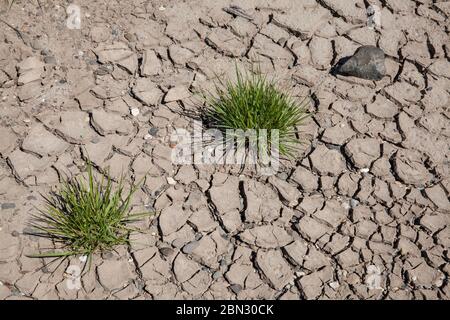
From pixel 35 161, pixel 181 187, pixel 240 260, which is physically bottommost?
pixel 240 260

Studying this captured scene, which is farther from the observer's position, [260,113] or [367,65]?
[367,65]

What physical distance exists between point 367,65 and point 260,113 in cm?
87

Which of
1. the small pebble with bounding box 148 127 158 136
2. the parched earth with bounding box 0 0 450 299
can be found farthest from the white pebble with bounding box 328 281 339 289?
the small pebble with bounding box 148 127 158 136

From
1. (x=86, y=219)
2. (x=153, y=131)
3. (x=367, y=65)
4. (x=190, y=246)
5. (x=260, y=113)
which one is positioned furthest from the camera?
(x=367, y=65)

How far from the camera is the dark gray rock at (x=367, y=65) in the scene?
3.24 m

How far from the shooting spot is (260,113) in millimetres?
2904

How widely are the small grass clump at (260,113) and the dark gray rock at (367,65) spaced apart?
18.4 inches

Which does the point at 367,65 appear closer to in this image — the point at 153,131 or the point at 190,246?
the point at 153,131

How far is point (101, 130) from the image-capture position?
10.0ft

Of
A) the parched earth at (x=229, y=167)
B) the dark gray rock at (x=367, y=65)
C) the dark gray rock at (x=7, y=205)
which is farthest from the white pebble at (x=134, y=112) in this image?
the dark gray rock at (x=367, y=65)

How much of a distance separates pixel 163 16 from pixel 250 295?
208 cm

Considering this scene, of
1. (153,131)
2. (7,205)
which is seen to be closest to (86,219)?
(7,205)
